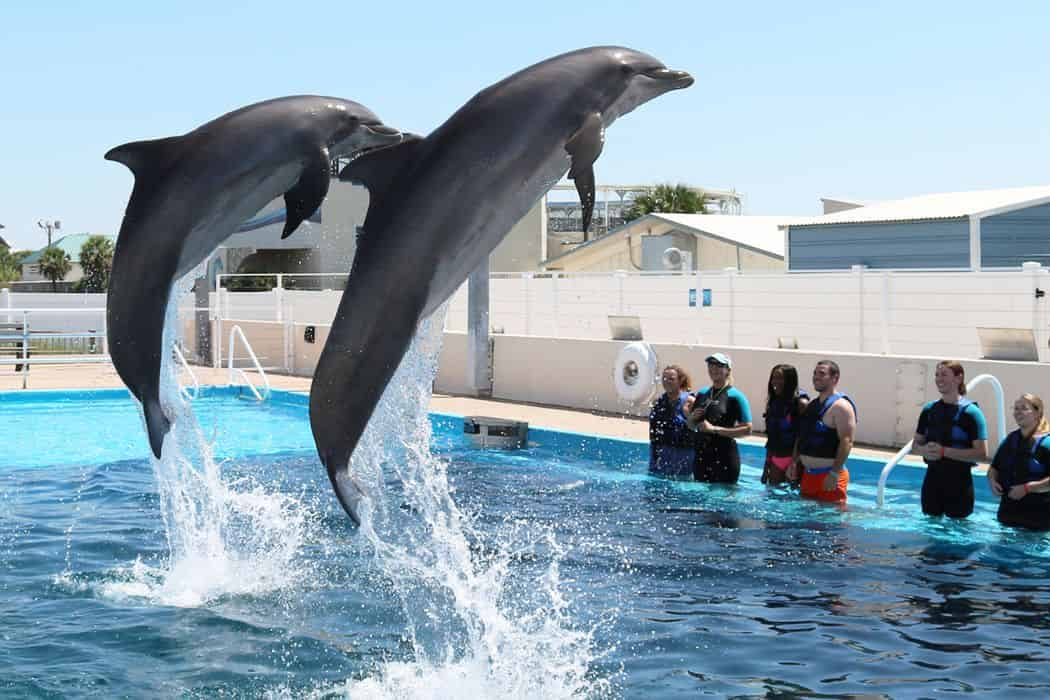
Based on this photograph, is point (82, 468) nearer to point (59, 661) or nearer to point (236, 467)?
Answer: point (236, 467)

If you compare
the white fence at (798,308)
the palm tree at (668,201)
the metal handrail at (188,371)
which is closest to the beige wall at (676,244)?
the palm tree at (668,201)

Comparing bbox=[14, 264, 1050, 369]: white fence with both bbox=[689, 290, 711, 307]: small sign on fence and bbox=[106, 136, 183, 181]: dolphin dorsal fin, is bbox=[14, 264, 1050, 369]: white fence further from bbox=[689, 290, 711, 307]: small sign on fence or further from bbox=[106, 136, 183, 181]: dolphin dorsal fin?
bbox=[106, 136, 183, 181]: dolphin dorsal fin

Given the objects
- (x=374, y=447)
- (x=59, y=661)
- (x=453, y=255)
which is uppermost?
(x=453, y=255)

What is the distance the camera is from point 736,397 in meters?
10.1

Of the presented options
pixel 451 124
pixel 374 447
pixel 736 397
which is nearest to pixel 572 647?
pixel 374 447

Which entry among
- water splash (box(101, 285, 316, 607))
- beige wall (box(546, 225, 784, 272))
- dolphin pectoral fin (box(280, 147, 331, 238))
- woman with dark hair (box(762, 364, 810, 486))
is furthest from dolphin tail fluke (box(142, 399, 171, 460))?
beige wall (box(546, 225, 784, 272))

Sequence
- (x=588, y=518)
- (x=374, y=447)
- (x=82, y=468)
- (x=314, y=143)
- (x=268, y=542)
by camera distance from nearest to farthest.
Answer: (x=314, y=143) → (x=374, y=447) → (x=268, y=542) → (x=588, y=518) → (x=82, y=468)

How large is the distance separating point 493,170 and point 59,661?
338 cm

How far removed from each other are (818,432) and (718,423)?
984mm

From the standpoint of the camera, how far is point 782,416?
962 cm

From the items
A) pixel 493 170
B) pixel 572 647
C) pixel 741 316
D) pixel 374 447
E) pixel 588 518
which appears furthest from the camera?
pixel 741 316

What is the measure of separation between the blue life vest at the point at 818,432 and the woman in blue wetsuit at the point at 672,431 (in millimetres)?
1203

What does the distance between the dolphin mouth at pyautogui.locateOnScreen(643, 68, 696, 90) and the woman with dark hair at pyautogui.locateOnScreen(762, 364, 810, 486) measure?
481 cm

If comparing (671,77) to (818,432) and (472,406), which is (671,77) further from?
(472,406)
